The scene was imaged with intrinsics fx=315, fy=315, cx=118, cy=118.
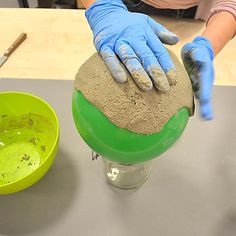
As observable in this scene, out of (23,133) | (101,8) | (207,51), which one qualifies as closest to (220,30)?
(207,51)

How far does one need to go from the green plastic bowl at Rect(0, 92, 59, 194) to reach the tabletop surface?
49 millimetres

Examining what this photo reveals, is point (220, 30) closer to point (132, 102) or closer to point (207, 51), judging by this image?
point (207, 51)

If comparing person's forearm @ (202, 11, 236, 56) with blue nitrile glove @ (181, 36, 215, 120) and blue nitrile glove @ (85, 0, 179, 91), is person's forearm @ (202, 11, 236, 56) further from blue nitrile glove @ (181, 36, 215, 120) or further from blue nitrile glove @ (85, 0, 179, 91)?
blue nitrile glove @ (85, 0, 179, 91)

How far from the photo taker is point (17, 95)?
79 centimetres

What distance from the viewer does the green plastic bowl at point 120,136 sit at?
0.55 meters

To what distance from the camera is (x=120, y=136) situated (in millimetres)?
550

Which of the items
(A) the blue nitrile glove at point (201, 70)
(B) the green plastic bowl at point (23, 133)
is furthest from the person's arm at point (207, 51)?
(B) the green plastic bowl at point (23, 133)

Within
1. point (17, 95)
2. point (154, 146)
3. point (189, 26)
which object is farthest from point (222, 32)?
point (17, 95)

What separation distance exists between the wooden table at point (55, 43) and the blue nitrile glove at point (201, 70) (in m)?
0.27

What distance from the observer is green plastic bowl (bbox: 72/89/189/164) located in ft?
1.81

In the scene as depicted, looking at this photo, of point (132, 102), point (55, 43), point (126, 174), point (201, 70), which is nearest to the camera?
point (132, 102)

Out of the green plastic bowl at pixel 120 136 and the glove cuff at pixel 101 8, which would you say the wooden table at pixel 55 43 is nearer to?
the glove cuff at pixel 101 8

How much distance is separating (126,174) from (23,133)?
1.01 feet

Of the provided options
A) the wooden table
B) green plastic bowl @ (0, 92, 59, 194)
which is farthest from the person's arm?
green plastic bowl @ (0, 92, 59, 194)
